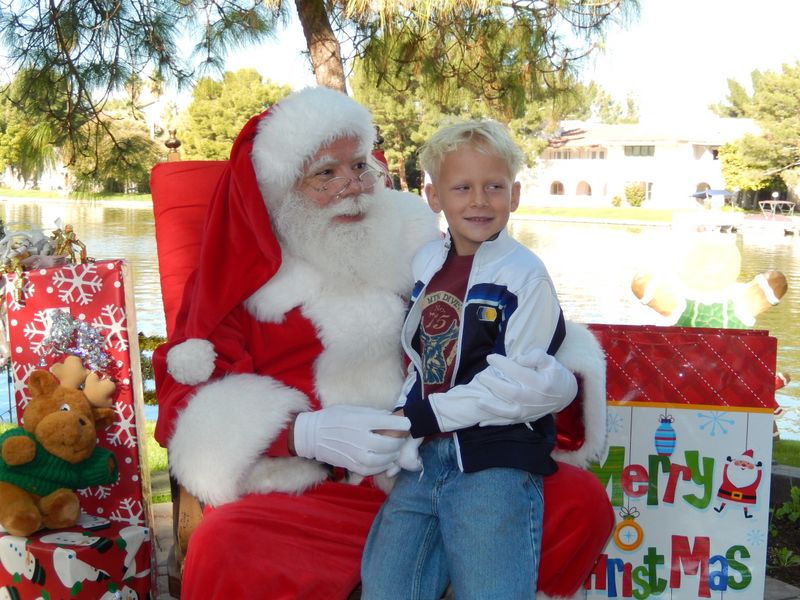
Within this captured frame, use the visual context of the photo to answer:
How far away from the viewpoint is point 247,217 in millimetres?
2107

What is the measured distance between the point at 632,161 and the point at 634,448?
4291 centimetres

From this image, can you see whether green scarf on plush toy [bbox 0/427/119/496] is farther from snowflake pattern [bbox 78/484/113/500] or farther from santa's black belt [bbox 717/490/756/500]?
santa's black belt [bbox 717/490/756/500]

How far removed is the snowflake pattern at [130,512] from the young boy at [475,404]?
943 mm

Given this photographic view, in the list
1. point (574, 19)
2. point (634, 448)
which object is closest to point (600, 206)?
point (574, 19)

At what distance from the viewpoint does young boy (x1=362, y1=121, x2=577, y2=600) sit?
1699mm

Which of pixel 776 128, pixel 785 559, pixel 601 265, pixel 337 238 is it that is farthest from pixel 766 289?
pixel 776 128

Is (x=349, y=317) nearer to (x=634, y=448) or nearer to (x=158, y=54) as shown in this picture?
(x=634, y=448)

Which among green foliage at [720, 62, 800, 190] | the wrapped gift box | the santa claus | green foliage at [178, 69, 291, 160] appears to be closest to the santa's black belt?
the santa claus

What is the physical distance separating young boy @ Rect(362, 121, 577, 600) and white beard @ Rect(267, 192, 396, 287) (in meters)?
0.22

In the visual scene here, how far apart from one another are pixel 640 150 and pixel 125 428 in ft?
141

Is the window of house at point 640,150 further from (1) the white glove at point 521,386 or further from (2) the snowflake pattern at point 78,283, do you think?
(1) the white glove at point 521,386

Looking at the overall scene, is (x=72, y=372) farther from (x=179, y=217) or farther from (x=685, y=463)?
(x=685, y=463)

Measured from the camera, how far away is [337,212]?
2.14 metres

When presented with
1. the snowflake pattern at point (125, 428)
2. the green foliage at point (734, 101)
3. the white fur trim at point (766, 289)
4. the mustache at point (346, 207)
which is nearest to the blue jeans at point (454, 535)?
the mustache at point (346, 207)
